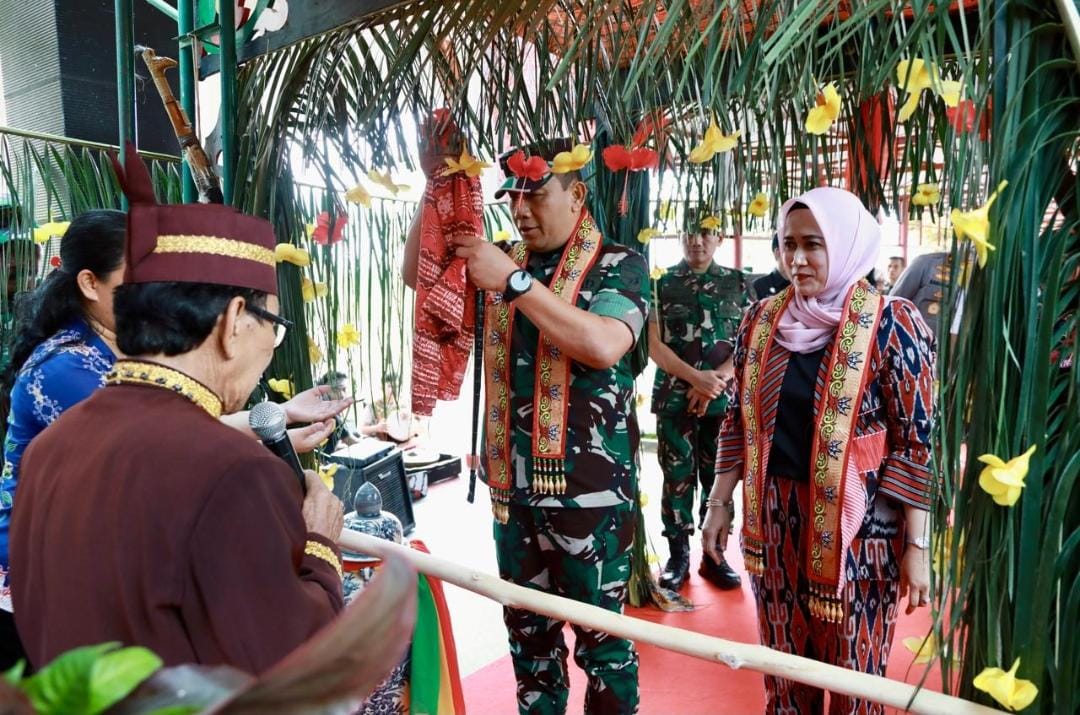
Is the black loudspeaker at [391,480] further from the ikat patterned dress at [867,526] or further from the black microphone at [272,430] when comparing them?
the black microphone at [272,430]

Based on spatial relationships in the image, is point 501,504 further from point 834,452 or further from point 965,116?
point 965,116

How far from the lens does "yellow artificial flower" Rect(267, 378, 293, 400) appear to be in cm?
207

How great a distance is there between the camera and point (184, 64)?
83.9 inches

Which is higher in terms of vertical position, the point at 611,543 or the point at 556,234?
the point at 556,234

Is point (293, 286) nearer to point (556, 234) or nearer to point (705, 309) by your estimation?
point (556, 234)

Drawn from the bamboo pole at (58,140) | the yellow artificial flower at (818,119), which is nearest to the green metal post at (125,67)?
the bamboo pole at (58,140)

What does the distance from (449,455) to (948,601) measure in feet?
15.6

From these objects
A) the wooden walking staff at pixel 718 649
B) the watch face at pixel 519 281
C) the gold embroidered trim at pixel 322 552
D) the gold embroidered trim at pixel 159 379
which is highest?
the watch face at pixel 519 281

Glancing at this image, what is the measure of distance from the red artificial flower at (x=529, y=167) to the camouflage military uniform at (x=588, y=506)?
193 millimetres

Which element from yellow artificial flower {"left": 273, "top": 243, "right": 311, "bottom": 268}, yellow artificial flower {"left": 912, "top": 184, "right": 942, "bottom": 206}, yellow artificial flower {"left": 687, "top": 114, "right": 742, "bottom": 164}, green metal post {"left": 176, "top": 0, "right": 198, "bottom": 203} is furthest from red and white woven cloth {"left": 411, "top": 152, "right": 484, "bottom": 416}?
yellow artificial flower {"left": 912, "top": 184, "right": 942, "bottom": 206}

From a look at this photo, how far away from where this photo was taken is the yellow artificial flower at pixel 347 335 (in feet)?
7.41

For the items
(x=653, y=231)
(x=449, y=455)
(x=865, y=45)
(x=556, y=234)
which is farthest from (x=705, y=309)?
(x=449, y=455)

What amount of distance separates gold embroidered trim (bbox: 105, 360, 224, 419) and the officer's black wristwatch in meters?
0.79

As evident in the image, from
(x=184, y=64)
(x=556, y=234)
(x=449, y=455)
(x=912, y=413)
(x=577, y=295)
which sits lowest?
(x=449, y=455)
